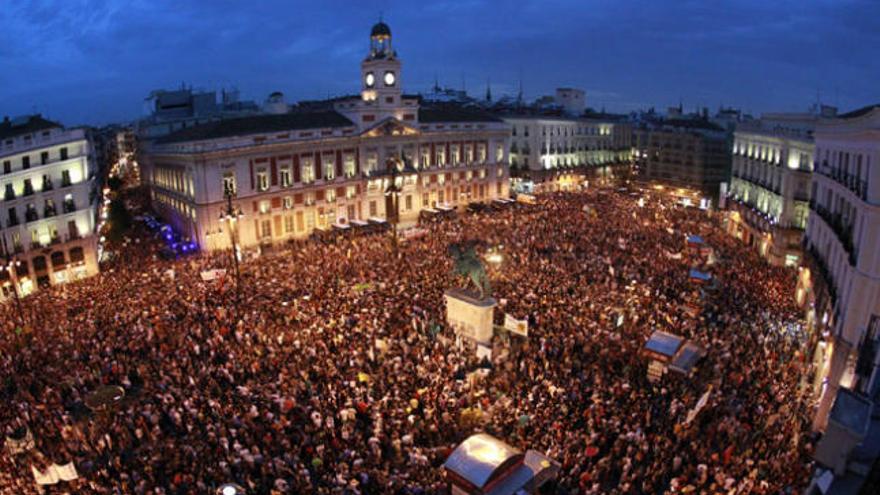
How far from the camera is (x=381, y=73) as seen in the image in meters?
53.9

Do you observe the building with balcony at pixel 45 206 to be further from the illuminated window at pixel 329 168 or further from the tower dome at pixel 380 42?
the tower dome at pixel 380 42

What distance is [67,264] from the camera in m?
36.6

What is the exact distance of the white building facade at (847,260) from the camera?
18500mm

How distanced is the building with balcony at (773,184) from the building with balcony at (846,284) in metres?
6.42

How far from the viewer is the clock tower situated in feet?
175

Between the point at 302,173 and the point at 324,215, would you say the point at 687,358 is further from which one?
the point at 302,173

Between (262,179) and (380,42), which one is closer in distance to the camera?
(262,179)

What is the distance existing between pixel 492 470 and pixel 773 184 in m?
38.0

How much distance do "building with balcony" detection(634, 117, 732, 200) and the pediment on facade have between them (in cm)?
3598

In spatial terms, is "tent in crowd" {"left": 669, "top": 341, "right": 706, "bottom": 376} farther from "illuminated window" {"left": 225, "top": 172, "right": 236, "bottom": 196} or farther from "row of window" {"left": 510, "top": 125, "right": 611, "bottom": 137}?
"row of window" {"left": 510, "top": 125, "right": 611, "bottom": 137}

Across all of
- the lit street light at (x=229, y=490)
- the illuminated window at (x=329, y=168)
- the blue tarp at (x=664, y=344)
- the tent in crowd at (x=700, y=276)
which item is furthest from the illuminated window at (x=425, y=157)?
the lit street light at (x=229, y=490)

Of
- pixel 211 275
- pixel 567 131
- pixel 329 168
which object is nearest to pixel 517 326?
pixel 211 275

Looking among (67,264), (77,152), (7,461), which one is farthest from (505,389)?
(77,152)

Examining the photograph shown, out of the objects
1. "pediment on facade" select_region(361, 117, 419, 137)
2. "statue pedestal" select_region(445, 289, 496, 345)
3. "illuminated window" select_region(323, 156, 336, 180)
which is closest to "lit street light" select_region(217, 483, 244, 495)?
"statue pedestal" select_region(445, 289, 496, 345)
